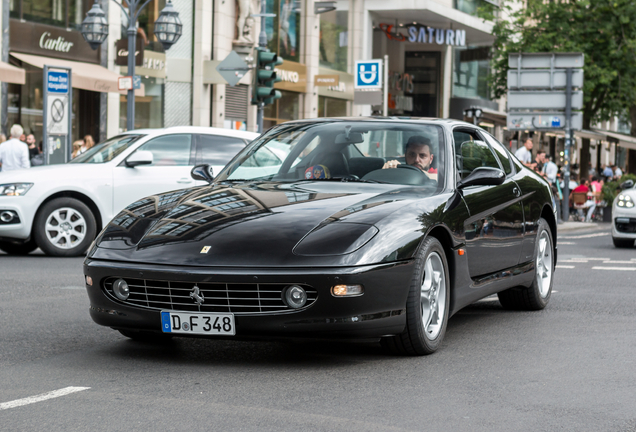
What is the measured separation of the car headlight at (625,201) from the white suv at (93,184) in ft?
22.1

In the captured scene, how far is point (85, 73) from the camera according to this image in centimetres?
2486

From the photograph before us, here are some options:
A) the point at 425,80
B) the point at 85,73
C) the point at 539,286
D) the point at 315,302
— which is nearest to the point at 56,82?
the point at 85,73

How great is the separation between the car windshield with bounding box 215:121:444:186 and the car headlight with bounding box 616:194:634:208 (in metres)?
10.5

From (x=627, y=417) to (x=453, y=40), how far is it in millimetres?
37072

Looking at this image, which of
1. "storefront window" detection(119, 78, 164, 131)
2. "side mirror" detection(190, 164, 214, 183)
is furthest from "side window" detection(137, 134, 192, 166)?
"storefront window" detection(119, 78, 164, 131)

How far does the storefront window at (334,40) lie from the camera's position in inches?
1446

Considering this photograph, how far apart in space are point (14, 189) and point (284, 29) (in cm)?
2296

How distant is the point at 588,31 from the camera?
108ft

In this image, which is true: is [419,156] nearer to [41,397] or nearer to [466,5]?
[41,397]

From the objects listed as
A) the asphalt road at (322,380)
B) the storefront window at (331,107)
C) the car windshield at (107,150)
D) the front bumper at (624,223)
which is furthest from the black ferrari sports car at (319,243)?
the storefront window at (331,107)

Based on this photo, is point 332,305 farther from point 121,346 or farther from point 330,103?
point 330,103

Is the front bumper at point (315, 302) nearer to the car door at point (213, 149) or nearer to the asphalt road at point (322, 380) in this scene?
the asphalt road at point (322, 380)

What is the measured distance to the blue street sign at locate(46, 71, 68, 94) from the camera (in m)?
17.4

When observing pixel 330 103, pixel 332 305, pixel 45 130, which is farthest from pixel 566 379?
pixel 330 103
